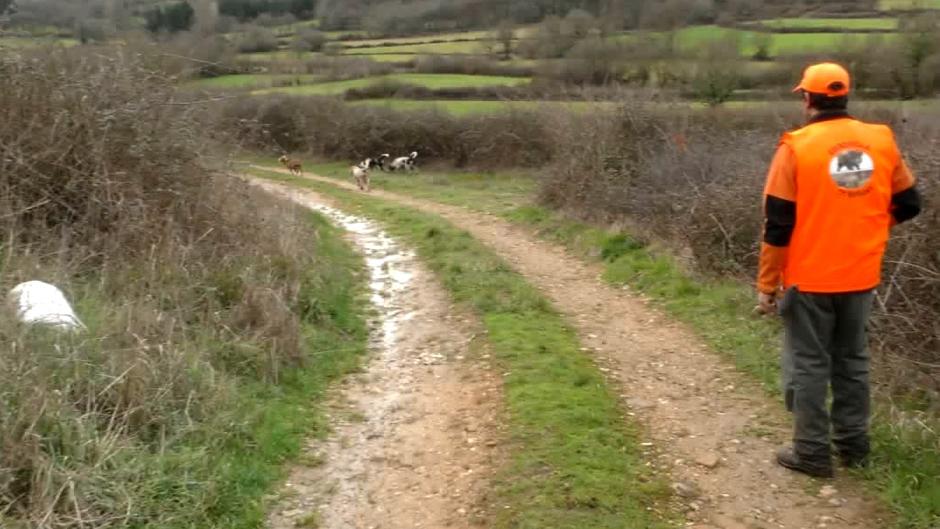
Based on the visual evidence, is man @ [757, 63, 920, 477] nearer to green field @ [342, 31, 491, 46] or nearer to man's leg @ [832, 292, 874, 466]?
man's leg @ [832, 292, 874, 466]

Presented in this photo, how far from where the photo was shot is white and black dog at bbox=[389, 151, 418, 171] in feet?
98.7

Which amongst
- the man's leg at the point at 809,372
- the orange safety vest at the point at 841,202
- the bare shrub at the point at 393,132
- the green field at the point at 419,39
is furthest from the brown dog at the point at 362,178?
the green field at the point at 419,39

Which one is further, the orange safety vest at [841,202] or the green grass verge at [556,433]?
the green grass verge at [556,433]

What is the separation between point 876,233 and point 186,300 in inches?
210

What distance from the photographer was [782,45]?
3031 cm

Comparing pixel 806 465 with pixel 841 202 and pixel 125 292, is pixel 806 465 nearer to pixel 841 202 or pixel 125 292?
pixel 841 202

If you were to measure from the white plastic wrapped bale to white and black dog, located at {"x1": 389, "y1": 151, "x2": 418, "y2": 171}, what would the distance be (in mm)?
23903

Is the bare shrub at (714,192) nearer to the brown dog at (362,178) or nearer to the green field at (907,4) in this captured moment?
the brown dog at (362,178)

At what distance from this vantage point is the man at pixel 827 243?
4637 millimetres

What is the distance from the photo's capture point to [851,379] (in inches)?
196

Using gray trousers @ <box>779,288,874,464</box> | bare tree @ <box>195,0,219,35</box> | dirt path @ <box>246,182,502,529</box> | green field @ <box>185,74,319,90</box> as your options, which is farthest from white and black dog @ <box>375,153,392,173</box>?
gray trousers @ <box>779,288,874,464</box>

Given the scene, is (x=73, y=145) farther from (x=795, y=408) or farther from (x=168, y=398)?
(x=795, y=408)

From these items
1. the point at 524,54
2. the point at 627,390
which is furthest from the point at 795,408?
the point at 524,54

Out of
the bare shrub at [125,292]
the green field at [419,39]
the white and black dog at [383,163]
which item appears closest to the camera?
the bare shrub at [125,292]
